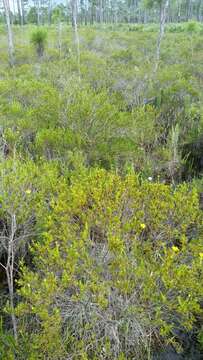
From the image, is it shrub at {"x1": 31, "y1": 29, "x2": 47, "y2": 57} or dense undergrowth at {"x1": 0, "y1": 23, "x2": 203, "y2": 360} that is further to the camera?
shrub at {"x1": 31, "y1": 29, "x2": 47, "y2": 57}

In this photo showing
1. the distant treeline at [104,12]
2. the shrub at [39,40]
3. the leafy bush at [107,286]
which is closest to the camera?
the leafy bush at [107,286]

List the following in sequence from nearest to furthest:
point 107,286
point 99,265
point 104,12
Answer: point 107,286 → point 99,265 → point 104,12

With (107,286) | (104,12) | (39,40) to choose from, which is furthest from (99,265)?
(104,12)

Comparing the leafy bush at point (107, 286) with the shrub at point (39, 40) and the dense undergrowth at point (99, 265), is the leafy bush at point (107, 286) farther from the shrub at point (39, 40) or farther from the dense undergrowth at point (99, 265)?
the shrub at point (39, 40)

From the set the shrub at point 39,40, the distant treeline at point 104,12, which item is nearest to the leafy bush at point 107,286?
the shrub at point 39,40

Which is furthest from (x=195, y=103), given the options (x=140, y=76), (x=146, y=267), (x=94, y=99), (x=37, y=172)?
(x=146, y=267)

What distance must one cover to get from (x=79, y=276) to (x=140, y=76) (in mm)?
7566

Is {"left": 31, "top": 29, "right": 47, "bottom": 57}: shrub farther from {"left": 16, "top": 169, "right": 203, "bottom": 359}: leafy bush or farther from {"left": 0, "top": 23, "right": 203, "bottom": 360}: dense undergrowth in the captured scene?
{"left": 16, "top": 169, "right": 203, "bottom": 359}: leafy bush

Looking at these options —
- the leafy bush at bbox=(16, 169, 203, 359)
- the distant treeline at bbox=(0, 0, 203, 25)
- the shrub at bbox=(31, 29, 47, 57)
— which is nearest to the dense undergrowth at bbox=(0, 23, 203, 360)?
the leafy bush at bbox=(16, 169, 203, 359)

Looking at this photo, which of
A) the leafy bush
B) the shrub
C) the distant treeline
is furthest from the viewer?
the distant treeline

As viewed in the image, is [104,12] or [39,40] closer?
[39,40]

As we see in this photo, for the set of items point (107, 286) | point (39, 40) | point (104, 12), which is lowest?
point (107, 286)

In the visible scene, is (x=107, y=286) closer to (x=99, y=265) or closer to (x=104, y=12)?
(x=99, y=265)

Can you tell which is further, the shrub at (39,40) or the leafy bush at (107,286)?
the shrub at (39,40)
